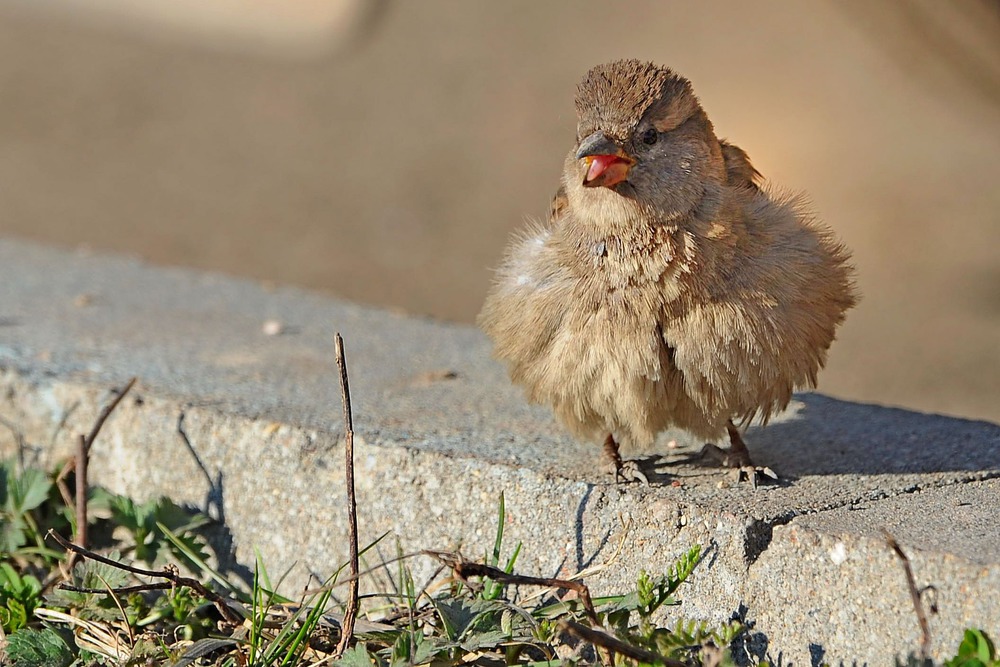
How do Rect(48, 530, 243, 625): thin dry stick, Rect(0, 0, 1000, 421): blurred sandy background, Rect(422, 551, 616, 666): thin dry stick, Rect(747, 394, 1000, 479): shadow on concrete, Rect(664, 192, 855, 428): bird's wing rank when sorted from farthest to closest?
Rect(0, 0, 1000, 421): blurred sandy background < Rect(747, 394, 1000, 479): shadow on concrete < Rect(664, 192, 855, 428): bird's wing < Rect(48, 530, 243, 625): thin dry stick < Rect(422, 551, 616, 666): thin dry stick

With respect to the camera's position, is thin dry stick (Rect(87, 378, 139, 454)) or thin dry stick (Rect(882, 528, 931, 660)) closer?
thin dry stick (Rect(882, 528, 931, 660))

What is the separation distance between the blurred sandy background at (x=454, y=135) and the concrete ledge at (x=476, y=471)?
239 cm

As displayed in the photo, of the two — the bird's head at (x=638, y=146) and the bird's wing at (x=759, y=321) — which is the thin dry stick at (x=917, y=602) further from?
the bird's head at (x=638, y=146)

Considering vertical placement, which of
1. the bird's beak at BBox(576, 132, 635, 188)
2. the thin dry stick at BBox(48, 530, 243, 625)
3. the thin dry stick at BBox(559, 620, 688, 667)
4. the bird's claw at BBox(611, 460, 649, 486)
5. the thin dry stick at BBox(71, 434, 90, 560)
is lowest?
the thin dry stick at BBox(559, 620, 688, 667)

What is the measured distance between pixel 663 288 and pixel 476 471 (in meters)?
0.61

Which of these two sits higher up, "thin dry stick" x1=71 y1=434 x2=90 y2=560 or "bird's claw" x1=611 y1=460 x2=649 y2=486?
"bird's claw" x1=611 y1=460 x2=649 y2=486

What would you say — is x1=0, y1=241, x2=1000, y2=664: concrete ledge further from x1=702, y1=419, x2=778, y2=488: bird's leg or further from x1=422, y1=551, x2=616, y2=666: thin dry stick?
x1=422, y1=551, x2=616, y2=666: thin dry stick

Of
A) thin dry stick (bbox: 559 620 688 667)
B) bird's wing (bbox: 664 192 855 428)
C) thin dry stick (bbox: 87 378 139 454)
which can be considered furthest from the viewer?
thin dry stick (bbox: 87 378 139 454)

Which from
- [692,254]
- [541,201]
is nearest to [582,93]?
[692,254]

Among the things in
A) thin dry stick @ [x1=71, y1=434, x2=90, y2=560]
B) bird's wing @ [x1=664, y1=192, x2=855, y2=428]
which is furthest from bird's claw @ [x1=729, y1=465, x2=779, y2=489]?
thin dry stick @ [x1=71, y1=434, x2=90, y2=560]

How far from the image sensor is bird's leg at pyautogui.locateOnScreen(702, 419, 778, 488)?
299 centimetres

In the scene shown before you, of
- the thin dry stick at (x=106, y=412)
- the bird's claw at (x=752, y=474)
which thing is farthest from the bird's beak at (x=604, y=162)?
the thin dry stick at (x=106, y=412)

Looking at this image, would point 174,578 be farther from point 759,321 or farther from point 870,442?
point 870,442

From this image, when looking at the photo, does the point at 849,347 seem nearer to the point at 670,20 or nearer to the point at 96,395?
the point at 96,395
